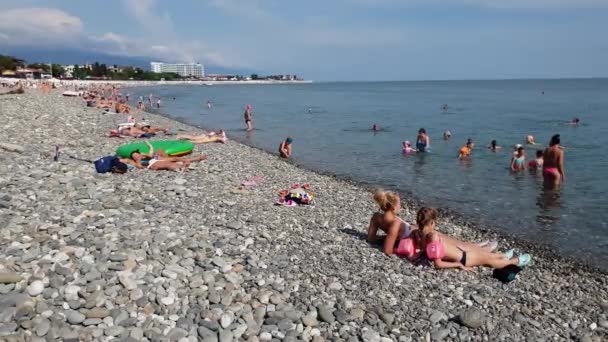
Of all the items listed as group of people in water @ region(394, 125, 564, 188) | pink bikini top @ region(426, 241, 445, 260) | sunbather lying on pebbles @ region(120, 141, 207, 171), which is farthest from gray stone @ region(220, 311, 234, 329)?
group of people in water @ region(394, 125, 564, 188)

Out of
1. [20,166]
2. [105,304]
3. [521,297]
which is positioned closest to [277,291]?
[105,304]

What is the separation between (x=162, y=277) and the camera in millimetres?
5922

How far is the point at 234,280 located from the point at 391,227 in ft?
9.74

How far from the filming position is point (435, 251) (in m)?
7.17

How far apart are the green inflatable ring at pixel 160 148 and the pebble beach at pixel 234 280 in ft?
13.1

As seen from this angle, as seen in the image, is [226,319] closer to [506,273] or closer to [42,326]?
[42,326]

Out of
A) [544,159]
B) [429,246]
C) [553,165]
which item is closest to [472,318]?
[429,246]

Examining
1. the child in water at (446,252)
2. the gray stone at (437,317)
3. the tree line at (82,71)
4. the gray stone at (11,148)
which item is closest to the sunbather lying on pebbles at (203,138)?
the gray stone at (11,148)

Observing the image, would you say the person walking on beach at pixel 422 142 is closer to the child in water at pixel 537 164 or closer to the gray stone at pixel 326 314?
the child in water at pixel 537 164

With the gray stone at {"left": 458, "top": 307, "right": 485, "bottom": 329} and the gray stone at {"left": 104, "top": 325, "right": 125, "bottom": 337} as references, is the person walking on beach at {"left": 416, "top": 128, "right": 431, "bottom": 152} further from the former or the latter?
the gray stone at {"left": 104, "top": 325, "right": 125, "bottom": 337}

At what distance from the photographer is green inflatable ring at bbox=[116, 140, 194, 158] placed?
14445 mm

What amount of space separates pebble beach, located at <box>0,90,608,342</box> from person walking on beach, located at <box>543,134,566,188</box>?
6014 mm

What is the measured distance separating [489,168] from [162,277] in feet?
51.7

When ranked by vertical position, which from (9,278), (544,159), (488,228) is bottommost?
(488,228)
